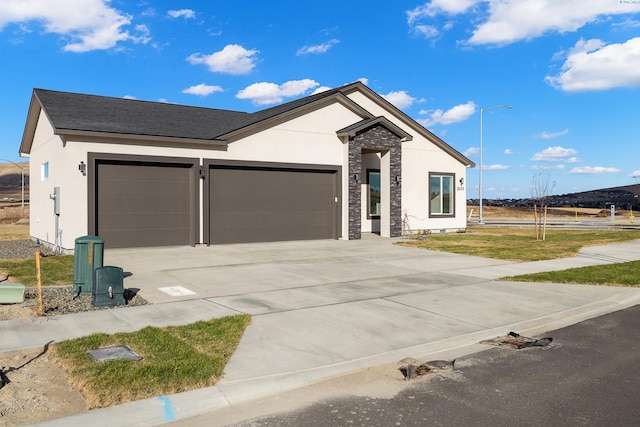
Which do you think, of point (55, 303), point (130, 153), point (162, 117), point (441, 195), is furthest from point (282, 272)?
point (441, 195)

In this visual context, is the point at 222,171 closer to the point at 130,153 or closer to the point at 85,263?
the point at 130,153

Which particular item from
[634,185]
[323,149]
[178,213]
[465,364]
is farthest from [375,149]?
[634,185]

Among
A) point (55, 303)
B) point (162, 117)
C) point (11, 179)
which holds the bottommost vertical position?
point (55, 303)

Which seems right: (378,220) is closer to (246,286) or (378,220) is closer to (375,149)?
(375,149)

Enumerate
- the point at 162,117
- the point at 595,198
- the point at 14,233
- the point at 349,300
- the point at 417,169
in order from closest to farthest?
the point at 349,300 < the point at 162,117 < the point at 417,169 < the point at 14,233 < the point at 595,198

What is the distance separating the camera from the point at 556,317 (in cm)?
815

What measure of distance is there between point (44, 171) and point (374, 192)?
14.3m

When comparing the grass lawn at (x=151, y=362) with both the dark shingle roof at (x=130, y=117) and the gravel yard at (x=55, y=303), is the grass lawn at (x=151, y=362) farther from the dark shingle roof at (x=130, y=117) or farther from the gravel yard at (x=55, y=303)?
the dark shingle roof at (x=130, y=117)

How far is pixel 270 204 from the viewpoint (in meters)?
19.8

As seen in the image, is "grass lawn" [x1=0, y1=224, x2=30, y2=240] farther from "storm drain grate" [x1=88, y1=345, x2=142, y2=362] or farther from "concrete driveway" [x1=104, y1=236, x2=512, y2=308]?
"storm drain grate" [x1=88, y1=345, x2=142, y2=362]

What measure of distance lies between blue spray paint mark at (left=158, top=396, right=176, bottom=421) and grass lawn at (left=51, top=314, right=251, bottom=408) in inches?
5.2

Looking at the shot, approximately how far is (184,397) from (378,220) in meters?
20.1

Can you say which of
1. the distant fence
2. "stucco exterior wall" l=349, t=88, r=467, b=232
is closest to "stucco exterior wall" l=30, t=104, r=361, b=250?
"stucco exterior wall" l=349, t=88, r=467, b=232

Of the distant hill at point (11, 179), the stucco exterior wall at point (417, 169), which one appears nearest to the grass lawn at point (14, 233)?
the stucco exterior wall at point (417, 169)
